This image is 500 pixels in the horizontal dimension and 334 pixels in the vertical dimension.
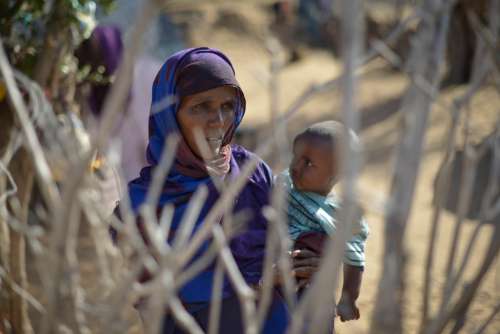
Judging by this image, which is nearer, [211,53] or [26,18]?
[211,53]

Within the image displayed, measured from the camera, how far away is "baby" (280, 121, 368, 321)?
2.40 meters

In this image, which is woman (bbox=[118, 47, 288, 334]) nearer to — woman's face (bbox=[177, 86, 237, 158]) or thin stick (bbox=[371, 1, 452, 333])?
woman's face (bbox=[177, 86, 237, 158])

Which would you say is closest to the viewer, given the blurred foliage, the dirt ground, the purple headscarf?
the blurred foliage

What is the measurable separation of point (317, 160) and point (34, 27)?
1560mm

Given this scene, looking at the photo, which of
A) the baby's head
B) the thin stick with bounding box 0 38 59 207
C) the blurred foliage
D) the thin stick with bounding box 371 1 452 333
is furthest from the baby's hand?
the blurred foliage

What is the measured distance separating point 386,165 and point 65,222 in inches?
300

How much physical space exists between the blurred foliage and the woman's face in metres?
1.00

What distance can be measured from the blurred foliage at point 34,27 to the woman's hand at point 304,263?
1458 millimetres

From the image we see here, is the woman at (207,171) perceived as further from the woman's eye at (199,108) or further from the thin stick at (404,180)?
the thin stick at (404,180)

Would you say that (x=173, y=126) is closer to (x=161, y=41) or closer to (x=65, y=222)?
(x=65, y=222)

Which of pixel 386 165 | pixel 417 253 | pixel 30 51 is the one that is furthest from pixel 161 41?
pixel 30 51

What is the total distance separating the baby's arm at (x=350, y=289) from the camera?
2467 millimetres

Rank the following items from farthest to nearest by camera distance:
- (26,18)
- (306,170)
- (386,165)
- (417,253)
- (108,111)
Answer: (386,165) → (417,253) → (26,18) → (306,170) → (108,111)

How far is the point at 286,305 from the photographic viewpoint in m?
2.53
